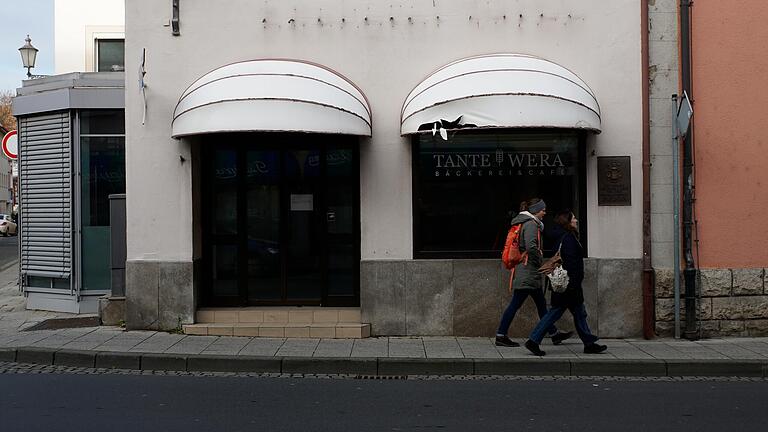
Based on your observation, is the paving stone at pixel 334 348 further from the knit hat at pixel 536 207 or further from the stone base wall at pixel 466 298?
the knit hat at pixel 536 207

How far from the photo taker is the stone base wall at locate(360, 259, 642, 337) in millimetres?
Answer: 11211

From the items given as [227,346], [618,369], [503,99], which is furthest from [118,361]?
[618,369]

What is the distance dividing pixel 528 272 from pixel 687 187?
9.40 ft

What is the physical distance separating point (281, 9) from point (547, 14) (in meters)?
3.88

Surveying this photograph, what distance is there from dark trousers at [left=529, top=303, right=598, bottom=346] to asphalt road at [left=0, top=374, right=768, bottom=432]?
92 centimetres

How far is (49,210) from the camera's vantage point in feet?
44.1

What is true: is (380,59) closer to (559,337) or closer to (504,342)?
(504,342)

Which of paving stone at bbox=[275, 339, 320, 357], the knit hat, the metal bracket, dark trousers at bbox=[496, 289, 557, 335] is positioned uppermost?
the metal bracket

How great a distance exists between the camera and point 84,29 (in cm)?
2372

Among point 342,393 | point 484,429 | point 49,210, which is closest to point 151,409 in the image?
point 342,393

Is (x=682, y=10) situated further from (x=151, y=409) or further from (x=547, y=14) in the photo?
(x=151, y=409)

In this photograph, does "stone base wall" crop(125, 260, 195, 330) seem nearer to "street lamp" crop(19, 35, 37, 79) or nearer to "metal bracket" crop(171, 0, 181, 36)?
"metal bracket" crop(171, 0, 181, 36)

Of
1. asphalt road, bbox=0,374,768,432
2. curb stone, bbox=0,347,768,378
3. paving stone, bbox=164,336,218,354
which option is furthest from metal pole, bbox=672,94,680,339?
paving stone, bbox=164,336,218,354

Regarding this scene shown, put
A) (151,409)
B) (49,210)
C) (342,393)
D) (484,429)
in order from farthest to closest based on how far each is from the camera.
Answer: (49,210)
(342,393)
(151,409)
(484,429)
